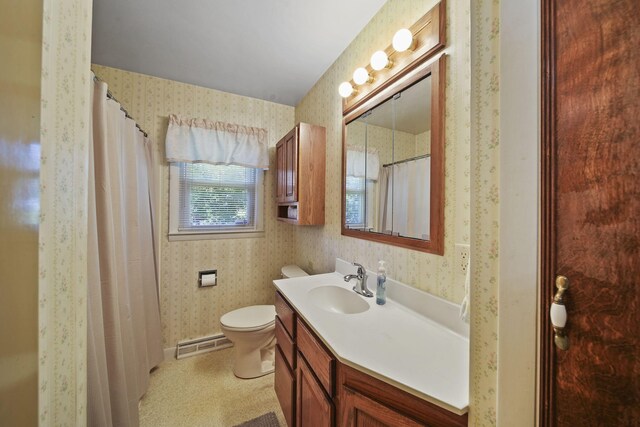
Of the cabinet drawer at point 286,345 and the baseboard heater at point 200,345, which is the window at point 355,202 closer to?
the cabinet drawer at point 286,345

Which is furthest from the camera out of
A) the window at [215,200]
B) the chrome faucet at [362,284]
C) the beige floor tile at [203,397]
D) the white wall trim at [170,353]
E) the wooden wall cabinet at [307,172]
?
the window at [215,200]

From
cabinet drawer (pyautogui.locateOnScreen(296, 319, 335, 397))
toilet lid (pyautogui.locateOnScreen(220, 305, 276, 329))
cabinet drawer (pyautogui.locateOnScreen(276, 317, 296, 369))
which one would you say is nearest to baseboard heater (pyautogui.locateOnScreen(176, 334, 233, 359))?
toilet lid (pyautogui.locateOnScreen(220, 305, 276, 329))

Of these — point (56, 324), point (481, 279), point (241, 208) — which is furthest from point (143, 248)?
point (481, 279)

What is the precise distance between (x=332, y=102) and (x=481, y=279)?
68.0 inches

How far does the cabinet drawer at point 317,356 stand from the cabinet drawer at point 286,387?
26 cm

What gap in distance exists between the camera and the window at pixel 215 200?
2.16 meters

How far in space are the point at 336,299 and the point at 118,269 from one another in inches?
50.3

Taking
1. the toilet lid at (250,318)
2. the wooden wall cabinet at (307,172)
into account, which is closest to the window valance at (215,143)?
the wooden wall cabinet at (307,172)

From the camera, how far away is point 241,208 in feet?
7.99

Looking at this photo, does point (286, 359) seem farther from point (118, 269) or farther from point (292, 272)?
point (118, 269)

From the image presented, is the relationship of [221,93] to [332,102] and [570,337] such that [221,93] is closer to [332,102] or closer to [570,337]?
[332,102]

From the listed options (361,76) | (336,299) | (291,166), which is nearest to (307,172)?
(291,166)

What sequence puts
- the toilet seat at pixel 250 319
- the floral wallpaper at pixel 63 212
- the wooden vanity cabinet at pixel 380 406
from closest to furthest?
the floral wallpaper at pixel 63 212 → the wooden vanity cabinet at pixel 380 406 → the toilet seat at pixel 250 319

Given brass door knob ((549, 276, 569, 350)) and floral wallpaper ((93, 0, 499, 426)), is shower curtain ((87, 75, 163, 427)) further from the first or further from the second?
brass door knob ((549, 276, 569, 350))
